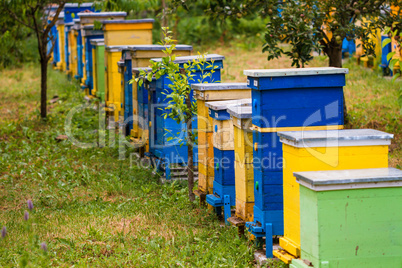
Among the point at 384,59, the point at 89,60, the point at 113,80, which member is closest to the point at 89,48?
the point at 89,60

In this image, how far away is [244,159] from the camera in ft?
17.5

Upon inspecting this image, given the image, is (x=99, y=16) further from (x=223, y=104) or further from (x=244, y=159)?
(x=244, y=159)

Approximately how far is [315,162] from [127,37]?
8.37 m

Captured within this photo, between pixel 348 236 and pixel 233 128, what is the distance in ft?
7.17

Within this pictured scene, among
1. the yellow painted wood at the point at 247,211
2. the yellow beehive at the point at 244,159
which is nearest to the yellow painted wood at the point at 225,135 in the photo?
the yellow beehive at the point at 244,159

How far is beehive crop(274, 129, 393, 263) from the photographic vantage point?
14.0ft

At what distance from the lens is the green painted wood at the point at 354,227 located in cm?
389

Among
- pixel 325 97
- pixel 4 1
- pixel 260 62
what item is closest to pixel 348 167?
pixel 325 97

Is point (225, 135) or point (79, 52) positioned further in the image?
point (79, 52)

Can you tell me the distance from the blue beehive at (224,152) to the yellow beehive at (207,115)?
0.84 ft

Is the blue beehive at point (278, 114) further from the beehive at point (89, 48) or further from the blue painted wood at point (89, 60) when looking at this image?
the blue painted wood at point (89, 60)

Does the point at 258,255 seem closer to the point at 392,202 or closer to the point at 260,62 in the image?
the point at 392,202

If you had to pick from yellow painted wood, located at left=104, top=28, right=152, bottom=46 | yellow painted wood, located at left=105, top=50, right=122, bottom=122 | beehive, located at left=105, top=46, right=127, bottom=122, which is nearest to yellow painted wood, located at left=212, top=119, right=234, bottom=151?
beehive, located at left=105, top=46, right=127, bottom=122

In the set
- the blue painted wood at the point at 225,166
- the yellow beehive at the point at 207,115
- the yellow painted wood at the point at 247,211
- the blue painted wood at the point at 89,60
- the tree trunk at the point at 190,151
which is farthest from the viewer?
the blue painted wood at the point at 89,60
